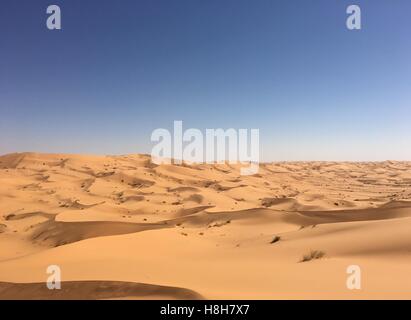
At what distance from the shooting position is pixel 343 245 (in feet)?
25.4

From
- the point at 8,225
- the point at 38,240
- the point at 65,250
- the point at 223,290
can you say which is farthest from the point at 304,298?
the point at 8,225

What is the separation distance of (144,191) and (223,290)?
19.4 meters

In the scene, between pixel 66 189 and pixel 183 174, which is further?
pixel 183 174
